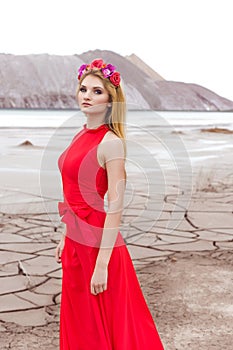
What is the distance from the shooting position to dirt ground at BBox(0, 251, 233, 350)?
2646mm

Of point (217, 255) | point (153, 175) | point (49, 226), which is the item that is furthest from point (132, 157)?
point (217, 255)

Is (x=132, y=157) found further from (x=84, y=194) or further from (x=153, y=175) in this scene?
(x=84, y=194)

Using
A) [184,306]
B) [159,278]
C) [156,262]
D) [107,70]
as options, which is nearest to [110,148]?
[107,70]

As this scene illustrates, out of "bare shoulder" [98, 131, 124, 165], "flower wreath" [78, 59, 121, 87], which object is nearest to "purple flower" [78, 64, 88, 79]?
"flower wreath" [78, 59, 121, 87]

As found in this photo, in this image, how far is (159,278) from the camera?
3.48 metres

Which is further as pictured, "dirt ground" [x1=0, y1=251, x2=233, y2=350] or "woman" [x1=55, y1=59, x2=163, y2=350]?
"dirt ground" [x1=0, y1=251, x2=233, y2=350]

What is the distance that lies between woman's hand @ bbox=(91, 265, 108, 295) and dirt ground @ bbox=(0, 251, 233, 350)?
2.87ft

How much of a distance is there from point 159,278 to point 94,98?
6.30 feet

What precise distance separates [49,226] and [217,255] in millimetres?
1388

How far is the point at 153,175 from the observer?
7.67 m

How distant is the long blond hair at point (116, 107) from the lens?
180cm

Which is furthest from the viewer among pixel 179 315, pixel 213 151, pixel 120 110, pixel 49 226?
pixel 213 151

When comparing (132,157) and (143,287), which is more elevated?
(143,287)

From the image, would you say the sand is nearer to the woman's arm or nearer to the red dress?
the red dress
